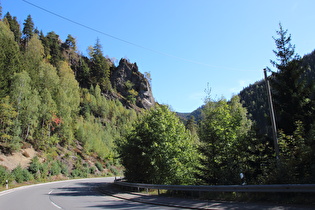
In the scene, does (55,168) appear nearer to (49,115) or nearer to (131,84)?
(49,115)

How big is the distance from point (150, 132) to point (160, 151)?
2054mm

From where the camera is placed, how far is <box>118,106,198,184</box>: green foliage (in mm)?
17938

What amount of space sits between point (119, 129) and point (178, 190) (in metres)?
74.8

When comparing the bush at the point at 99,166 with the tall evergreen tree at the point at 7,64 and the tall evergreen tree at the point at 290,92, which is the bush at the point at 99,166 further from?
the tall evergreen tree at the point at 290,92

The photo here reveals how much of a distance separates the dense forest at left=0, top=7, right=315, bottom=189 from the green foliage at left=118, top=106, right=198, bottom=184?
82mm

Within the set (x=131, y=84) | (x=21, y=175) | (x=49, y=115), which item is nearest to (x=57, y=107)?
(x=49, y=115)

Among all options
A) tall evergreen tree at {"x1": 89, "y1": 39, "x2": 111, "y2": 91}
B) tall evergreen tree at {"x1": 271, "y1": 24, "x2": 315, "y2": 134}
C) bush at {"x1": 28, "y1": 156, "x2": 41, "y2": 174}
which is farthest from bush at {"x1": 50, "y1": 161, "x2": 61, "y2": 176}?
tall evergreen tree at {"x1": 89, "y1": 39, "x2": 111, "y2": 91}

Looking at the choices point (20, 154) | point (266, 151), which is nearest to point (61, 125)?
point (20, 154)

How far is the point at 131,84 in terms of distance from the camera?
368 feet

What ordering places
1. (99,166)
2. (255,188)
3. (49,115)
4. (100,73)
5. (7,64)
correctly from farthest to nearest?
1. (100,73)
2. (99,166)
3. (49,115)
4. (7,64)
5. (255,188)

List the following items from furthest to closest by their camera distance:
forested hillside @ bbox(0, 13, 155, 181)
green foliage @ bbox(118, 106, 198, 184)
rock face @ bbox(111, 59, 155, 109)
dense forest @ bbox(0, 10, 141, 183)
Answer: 1. rock face @ bbox(111, 59, 155, 109)
2. forested hillside @ bbox(0, 13, 155, 181)
3. dense forest @ bbox(0, 10, 141, 183)
4. green foliage @ bbox(118, 106, 198, 184)

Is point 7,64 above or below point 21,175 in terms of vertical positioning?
above

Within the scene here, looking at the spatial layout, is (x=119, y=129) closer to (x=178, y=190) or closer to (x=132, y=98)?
(x=132, y=98)

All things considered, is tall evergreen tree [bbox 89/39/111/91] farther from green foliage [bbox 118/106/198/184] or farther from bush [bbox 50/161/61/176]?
green foliage [bbox 118/106/198/184]
